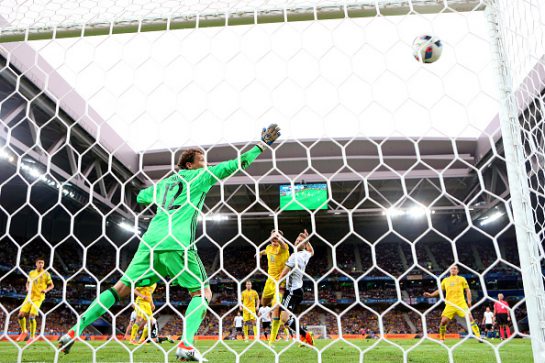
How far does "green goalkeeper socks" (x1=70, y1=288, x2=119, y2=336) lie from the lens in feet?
8.25

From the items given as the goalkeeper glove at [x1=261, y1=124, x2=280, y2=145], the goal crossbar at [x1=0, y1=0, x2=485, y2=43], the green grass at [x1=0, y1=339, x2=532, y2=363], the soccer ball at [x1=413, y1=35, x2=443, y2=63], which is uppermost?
the soccer ball at [x1=413, y1=35, x2=443, y2=63]

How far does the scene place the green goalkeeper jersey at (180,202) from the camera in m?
2.61

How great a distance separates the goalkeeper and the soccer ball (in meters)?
1.11

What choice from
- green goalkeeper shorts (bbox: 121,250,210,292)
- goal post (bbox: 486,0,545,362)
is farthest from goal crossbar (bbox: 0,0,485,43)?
green goalkeeper shorts (bbox: 121,250,210,292)

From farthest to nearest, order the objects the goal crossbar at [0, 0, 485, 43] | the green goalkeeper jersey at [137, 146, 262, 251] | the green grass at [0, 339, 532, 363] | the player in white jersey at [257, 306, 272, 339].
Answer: the green grass at [0, 339, 532, 363]
the green goalkeeper jersey at [137, 146, 262, 251]
the goal crossbar at [0, 0, 485, 43]
the player in white jersey at [257, 306, 272, 339]

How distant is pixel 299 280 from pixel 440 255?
20328 mm

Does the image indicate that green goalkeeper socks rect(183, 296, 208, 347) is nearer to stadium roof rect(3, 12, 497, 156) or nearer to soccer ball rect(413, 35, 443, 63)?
stadium roof rect(3, 12, 497, 156)

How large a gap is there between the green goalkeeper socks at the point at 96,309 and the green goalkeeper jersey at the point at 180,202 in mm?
355

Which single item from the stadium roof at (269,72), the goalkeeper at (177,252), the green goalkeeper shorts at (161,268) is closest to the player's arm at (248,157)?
the goalkeeper at (177,252)

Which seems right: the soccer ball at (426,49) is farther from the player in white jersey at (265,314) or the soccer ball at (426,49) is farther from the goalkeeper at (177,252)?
the player in white jersey at (265,314)

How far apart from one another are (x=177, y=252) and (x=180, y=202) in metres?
0.35

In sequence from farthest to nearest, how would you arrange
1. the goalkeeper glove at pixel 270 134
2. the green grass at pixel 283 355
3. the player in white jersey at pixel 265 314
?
the green grass at pixel 283 355 < the goalkeeper glove at pixel 270 134 < the player in white jersey at pixel 265 314

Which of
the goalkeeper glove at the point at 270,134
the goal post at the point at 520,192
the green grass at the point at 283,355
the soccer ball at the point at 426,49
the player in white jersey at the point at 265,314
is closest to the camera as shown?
the goal post at the point at 520,192

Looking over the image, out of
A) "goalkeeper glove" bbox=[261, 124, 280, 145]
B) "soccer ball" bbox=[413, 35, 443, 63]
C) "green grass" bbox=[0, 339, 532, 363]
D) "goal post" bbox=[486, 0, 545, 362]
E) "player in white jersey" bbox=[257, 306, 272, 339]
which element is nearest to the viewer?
"goal post" bbox=[486, 0, 545, 362]
